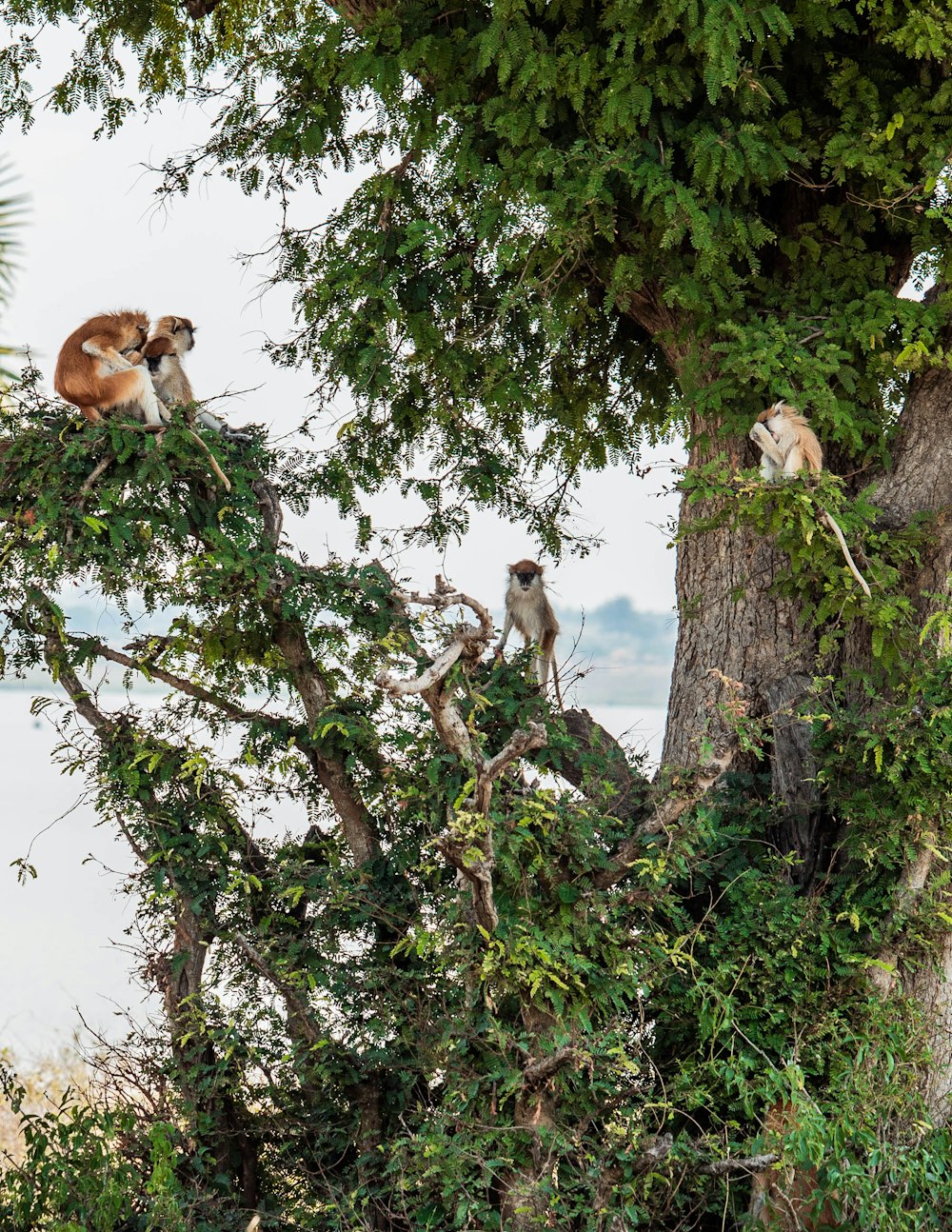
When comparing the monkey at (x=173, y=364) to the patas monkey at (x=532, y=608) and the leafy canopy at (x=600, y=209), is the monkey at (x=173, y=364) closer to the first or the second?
the leafy canopy at (x=600, y=209)

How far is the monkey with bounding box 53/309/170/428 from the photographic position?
7836 mm

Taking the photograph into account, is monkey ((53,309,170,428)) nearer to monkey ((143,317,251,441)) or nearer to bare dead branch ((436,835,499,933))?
monkey ((143,317,251,441))

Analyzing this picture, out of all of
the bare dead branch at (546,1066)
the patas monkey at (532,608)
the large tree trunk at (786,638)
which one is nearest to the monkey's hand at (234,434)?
the patas monkey at (532,608)

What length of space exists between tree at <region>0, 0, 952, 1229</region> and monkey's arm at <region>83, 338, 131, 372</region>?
0.46 m

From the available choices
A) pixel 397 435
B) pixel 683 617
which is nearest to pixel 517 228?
pixel 397 435

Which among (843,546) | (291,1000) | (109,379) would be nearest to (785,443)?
(843,546)

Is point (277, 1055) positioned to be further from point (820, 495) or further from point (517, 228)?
point (517, 228)

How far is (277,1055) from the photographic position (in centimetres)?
797

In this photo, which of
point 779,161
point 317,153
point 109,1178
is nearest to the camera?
point 109,1178

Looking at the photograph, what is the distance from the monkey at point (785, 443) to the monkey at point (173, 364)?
330 cm

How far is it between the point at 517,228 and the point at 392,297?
3.13 ft

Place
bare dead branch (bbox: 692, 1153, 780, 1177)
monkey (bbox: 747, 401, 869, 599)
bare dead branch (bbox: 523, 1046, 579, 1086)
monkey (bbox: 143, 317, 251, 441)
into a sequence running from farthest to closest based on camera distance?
monkey (bbox: 143, 317, 251, 441)
monkey (bbox: 747, 401, 869, 599)
bare dead branch (bbox: 523, 1046, 579, 1086)
bare dead branch (bbox: 692, 1153, 780, 1177)

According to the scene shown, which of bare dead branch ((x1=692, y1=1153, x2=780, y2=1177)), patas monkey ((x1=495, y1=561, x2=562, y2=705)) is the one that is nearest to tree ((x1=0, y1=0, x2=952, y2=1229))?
bare dead branch ((x1=692, y1=1153, x2=780, y2=1177))

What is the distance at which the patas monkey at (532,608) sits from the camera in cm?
952
